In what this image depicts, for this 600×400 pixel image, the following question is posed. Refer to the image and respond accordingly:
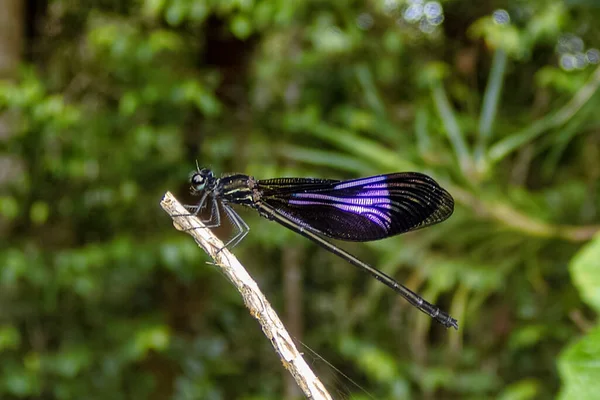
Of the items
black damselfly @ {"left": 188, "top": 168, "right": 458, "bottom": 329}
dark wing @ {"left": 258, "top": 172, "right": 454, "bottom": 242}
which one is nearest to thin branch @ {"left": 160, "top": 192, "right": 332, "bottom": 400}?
black damselfly @ {"left": 188, "top": 168, "right": 458, "bottom": 329}

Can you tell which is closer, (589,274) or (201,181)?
(589,274)

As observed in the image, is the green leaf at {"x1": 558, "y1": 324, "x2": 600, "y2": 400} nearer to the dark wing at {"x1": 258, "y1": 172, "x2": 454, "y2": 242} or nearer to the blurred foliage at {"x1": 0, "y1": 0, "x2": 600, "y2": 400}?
the dark wing at {"x1": 258, "y1": 172, "x2": 454, "y2": 242}

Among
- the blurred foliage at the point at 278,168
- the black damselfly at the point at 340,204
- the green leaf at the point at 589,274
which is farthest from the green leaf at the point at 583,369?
the blurred foliage at the point at 278,168

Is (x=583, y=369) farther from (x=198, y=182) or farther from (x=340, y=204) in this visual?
(x=198, y=182)

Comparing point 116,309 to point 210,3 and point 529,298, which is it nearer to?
point 210,3

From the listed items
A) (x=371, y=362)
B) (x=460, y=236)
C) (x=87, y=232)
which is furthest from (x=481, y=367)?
(x=87, y=232)

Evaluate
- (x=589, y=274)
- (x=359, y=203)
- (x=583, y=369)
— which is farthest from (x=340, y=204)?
(x=583, y=369)
